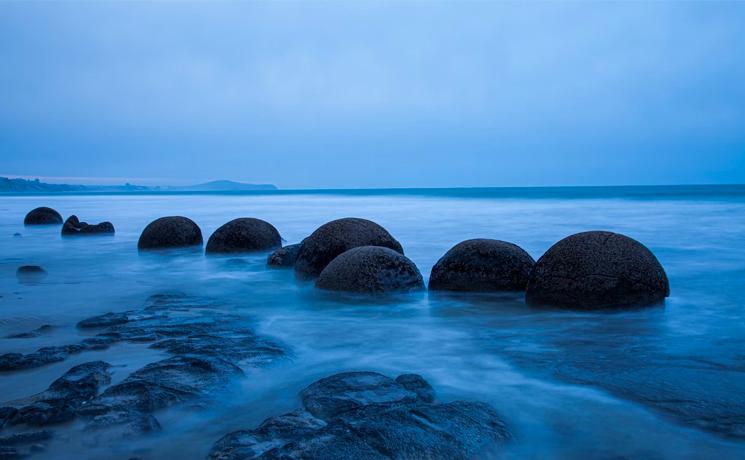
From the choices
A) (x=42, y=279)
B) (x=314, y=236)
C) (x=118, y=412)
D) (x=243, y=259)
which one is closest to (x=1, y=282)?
(x=42, y=279)

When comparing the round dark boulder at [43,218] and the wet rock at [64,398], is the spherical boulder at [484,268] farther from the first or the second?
the round dark boulder at [43,218]

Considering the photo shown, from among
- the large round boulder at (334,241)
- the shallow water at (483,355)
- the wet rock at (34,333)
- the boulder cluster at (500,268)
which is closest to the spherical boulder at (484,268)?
the boulder cluster at (500,268)

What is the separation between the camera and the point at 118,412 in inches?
156

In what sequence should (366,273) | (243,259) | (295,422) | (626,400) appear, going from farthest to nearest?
(243,259), (366,273), (626,400), (295,422)

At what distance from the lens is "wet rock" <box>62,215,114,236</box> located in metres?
20.3

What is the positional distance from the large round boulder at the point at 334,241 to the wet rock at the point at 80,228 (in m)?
13.6

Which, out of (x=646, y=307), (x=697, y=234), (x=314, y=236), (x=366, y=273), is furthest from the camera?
(x=697, y=234)

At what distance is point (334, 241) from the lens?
383 inches

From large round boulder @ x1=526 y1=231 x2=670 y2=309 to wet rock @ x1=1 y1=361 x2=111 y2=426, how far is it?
16.7 ft

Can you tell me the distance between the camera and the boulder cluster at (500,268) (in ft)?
23.3

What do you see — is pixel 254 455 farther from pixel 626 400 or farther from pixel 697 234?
pixel 697 234

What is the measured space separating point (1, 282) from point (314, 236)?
569 cm

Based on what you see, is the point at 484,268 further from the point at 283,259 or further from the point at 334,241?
the point at 283,259

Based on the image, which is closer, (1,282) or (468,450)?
(468,450)
